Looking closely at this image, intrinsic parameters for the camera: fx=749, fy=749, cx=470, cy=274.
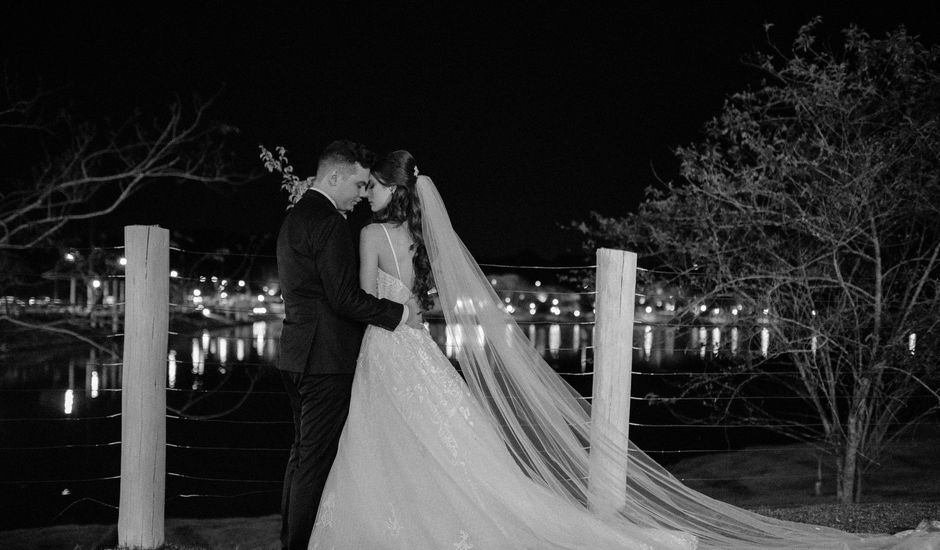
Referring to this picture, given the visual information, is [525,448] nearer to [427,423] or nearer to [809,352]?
[427,423]

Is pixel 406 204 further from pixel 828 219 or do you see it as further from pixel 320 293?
pixel 828 219

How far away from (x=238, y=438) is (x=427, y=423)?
15846 mm

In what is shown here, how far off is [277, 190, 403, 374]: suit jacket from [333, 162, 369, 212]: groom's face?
0.07 metres

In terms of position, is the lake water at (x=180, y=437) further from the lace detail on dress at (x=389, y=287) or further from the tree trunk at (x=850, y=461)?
the tree trunk at (x=850, y=461)

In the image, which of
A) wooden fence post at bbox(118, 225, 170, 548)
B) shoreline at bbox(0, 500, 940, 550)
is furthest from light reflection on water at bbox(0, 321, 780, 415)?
wooden fence post at bbox(118, 225, 170, 548)

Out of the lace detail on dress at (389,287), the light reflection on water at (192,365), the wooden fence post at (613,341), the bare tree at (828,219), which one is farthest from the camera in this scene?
the light reflection on water at (192,365)

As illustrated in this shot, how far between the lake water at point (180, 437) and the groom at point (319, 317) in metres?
0.79

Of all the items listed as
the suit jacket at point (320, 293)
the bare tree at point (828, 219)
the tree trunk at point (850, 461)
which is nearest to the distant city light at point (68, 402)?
the bare tree at point (828, 219)

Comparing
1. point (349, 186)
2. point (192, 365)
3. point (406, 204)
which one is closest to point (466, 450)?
point (406, 204)

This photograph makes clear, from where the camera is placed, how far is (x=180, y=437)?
17.3m

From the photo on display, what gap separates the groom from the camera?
353cm

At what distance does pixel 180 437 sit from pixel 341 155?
1557 centimetres

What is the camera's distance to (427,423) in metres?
3.72

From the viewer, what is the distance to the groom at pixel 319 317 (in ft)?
11.6
